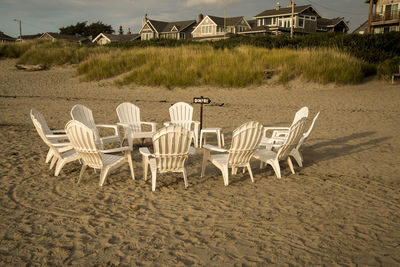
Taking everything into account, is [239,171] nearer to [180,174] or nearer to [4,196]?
[180,174]

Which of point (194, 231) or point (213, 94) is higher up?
point (213, 94)

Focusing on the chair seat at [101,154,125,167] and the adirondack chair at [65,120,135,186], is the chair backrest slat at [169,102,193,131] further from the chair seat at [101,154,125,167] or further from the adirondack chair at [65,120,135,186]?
the adirondack chair at [65,120,135,186]

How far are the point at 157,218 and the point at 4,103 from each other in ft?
39.2

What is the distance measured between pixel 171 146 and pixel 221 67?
39.2 feet

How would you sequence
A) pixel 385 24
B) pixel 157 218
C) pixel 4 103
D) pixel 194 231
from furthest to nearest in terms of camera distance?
pixel 385 24 → pixel 4 103 → pixel 157 218 → pixel 194 231

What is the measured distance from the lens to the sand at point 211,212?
3.14 metres

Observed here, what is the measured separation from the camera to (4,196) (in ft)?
14.4

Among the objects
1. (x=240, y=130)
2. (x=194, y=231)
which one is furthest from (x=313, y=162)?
(x=194, y=231)

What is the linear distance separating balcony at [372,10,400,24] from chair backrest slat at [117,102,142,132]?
3319 centimetres

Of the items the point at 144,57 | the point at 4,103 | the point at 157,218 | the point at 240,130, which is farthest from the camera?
the point at 144,57

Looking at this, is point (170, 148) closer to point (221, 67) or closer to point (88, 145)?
point (88, 145)

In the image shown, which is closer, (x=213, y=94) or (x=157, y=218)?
(x=157, y=218)

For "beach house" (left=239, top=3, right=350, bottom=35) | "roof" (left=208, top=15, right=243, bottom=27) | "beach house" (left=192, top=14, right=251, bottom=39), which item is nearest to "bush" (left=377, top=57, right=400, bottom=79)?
"beach house" (left=239, top=3, right=350, bottom=35)

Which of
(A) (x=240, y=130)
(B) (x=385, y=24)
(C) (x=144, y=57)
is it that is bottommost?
(A) (x=240, y=130)
